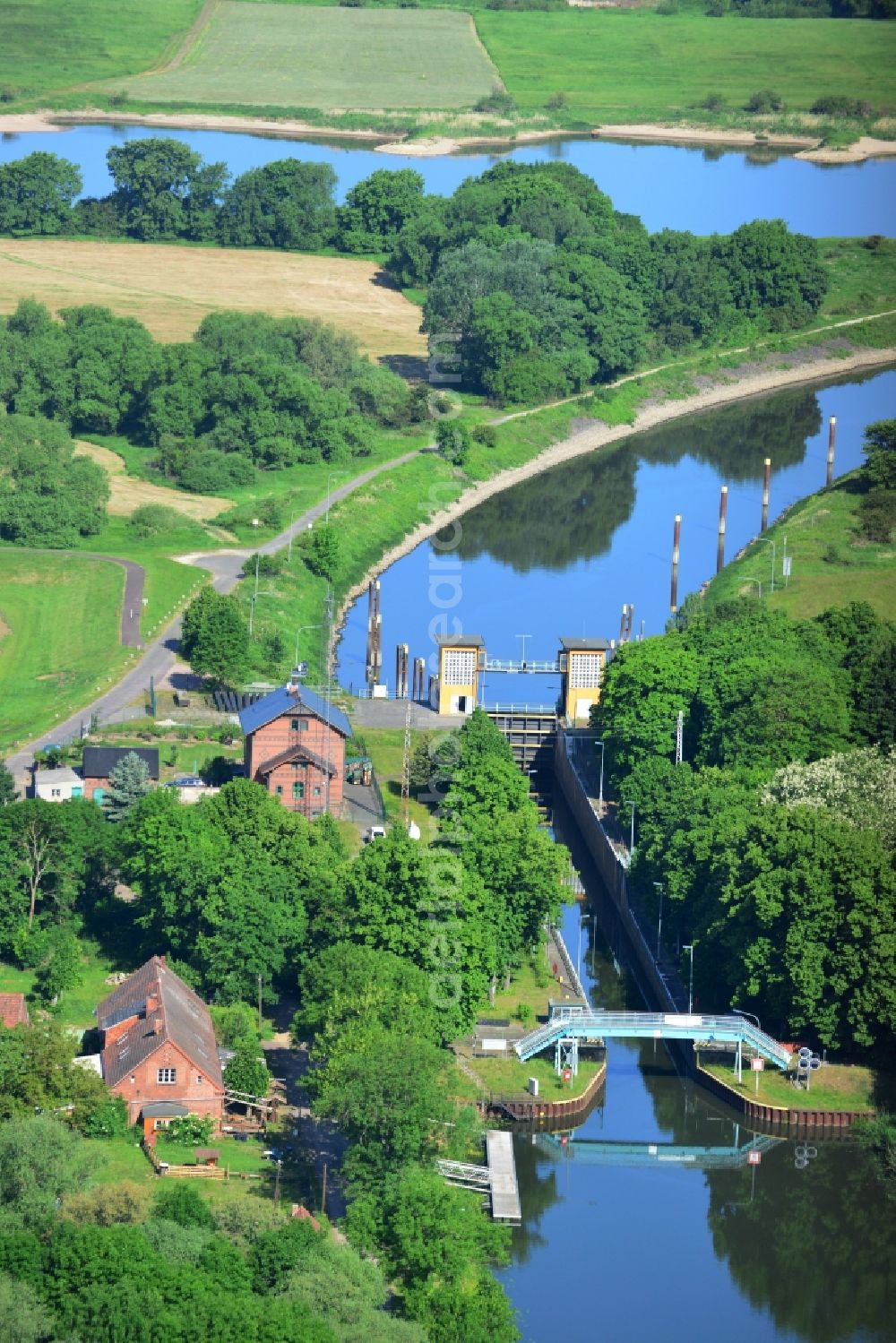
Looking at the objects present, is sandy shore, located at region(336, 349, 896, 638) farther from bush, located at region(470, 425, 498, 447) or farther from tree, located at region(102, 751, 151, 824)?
tree, located at region(102, 751, 151, 824)

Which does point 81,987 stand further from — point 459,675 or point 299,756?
point 459,675

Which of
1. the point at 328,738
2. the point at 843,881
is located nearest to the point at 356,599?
the point at 328,738

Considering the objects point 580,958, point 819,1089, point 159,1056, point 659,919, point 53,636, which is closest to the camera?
point 159,1056

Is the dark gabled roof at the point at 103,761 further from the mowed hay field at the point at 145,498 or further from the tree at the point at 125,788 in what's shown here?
the mowed hay field at the point at 145,498

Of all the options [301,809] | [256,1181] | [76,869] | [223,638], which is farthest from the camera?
[223,638]

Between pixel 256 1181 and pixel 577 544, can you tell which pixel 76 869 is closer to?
pixel 256 1181

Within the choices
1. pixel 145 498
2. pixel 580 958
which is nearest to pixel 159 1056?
pixel 580 958

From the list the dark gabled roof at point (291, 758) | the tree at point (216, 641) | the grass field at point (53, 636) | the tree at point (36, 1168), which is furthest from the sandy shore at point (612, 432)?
the tree at point (36, 1168)
